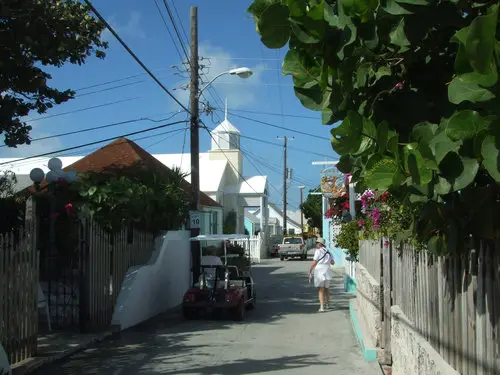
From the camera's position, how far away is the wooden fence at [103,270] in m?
10.8

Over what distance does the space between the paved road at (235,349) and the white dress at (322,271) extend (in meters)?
0.74

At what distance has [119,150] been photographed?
77.6 feet

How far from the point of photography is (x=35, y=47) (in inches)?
423

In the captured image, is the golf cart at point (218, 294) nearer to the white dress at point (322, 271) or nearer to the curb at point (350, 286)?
the white dress at point (322, 271)

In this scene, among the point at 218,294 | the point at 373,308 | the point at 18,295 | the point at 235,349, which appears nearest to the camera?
the point at 18,295

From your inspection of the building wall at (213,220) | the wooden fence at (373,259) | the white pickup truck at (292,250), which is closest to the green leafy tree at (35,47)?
the wooden fence at (373,259)

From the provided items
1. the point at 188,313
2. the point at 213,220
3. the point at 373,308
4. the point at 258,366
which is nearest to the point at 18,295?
the point at 258,366

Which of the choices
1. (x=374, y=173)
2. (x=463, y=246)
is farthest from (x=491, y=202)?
(x=374, y=173)

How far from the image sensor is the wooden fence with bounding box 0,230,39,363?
7625 mm

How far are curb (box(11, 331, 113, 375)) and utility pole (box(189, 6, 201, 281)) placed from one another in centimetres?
639

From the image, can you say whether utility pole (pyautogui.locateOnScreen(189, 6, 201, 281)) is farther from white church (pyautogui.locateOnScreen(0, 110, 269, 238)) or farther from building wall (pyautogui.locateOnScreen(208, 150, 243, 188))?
building wall (pyautogui.locateOnScreen(208, 150, 243, 188))

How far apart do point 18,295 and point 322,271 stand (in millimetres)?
8032

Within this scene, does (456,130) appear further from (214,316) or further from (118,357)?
(214,316)

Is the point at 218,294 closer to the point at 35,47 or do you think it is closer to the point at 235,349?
the point at 235,349
